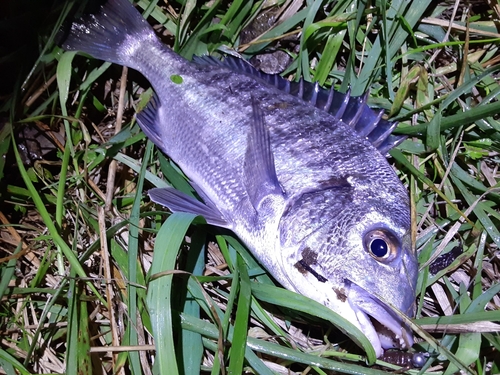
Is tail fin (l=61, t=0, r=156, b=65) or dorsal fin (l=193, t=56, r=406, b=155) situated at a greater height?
dorsal fin (l=193, t=56, r=406, b=155)

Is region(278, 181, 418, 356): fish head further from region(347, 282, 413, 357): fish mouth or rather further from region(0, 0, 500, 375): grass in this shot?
region(0, 0, 500, 375): grass

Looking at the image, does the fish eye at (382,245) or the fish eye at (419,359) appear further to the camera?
the fish eye at (419,359)

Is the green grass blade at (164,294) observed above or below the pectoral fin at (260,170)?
below

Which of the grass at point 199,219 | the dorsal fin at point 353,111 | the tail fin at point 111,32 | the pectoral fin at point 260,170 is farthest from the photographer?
the tail fin at point 111,32

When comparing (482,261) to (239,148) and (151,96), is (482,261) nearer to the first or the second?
(239,148)

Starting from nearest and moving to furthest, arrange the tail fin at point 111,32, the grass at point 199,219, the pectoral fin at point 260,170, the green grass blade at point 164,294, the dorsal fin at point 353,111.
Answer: the green grass blade at point 164,294, the pectoral fin at point 260,170, the grass at point 199,219, the dorsal fin at point 353,111, the tail fin at point 111,32

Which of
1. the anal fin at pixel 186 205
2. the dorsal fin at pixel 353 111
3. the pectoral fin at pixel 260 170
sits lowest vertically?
the anal fin at pixel 186 205

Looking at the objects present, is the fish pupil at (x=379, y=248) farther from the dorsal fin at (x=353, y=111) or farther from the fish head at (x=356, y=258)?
the dorsal fin at (x=353, y=111)

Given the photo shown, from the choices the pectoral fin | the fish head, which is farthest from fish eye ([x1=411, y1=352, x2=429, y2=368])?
the pectoral fin

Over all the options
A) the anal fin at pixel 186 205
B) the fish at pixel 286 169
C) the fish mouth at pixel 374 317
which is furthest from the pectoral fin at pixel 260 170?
the fish mouth at pixel 374 317
